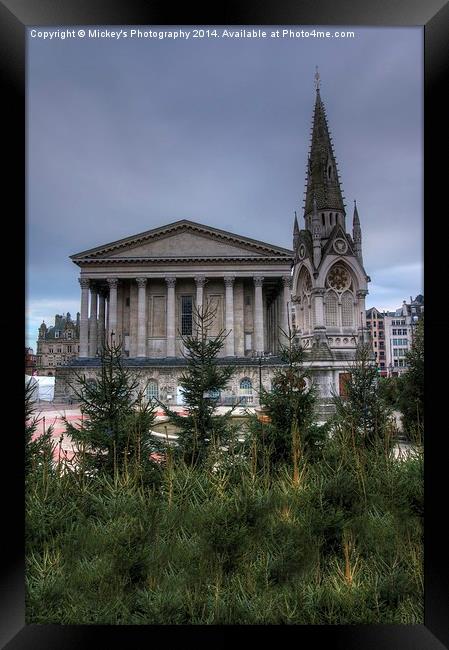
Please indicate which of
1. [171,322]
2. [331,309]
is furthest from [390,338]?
[171,322]

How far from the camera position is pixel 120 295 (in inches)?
1074

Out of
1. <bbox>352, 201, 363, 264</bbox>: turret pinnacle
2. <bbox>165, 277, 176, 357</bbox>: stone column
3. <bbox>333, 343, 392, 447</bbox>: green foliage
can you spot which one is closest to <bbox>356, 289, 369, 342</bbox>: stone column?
<bbox>352, 201, 363, 264</bbox>: turret pinnacle

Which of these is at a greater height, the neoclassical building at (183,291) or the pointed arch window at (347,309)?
the neoclassical building at (183,291)

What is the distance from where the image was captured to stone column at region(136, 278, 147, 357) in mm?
27219

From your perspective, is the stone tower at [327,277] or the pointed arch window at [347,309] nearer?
the stone tower at [327,277]

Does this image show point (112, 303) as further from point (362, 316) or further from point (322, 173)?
point (322, 173)

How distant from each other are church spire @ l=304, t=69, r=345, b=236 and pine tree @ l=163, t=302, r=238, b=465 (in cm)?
335

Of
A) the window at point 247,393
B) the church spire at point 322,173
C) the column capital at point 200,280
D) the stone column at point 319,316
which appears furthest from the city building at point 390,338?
the column capital at point 200,280

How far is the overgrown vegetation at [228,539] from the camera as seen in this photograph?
14.1 feet

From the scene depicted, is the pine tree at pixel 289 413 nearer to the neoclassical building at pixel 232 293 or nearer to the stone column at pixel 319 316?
the neoclassical building at pixel 232 293

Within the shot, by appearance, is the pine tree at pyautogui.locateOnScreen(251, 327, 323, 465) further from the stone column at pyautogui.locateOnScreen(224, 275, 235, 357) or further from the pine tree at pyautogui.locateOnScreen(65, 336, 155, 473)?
the stone column at pyautogui.locateOnScreen(224, 275, 235, 357)

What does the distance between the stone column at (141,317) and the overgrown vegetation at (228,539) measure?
21.8m
